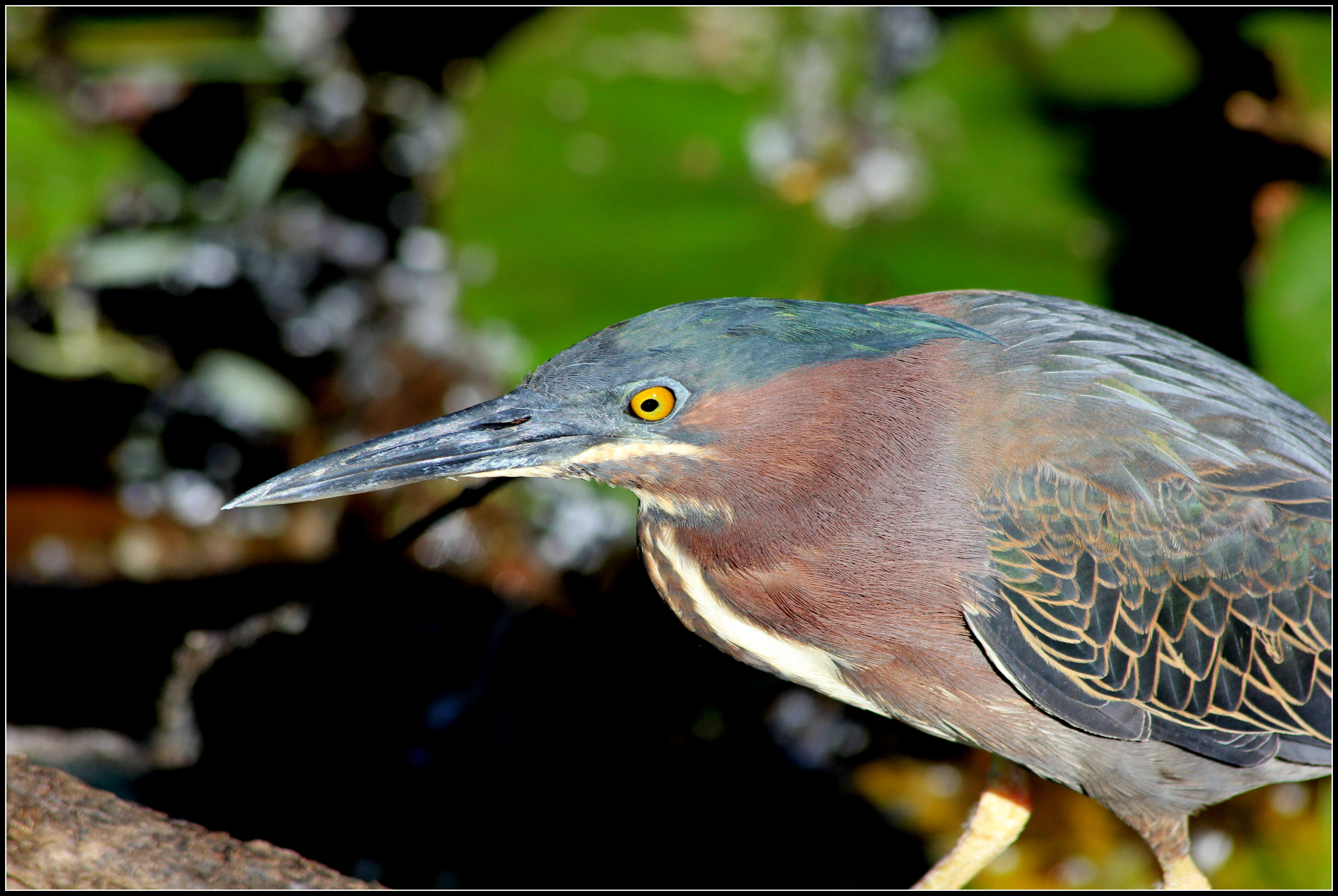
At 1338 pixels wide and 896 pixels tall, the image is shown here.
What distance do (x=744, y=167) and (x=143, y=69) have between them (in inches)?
91.3

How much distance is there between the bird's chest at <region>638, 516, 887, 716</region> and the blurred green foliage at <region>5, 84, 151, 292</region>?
2430 mm

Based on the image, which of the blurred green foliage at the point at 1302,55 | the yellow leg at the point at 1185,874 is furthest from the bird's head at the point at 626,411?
the blurred green foliage at the point at 1302,55

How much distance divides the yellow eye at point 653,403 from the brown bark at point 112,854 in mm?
875

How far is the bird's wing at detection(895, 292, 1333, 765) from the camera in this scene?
6.41 feet

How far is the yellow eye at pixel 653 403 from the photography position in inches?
69.4

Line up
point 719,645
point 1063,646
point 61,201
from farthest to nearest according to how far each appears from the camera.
→ point 61,201 < point 719,645 < point 1063,646

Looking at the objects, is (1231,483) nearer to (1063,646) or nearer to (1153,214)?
(1063,646)

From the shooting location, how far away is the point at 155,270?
4.08 meters

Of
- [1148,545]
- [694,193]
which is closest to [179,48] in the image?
[694,193]

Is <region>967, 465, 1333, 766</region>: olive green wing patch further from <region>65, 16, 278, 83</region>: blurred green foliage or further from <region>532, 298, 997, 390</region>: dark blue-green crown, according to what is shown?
<region>65, 16, 278, 83</region>: blurred green foliage

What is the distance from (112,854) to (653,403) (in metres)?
1.10

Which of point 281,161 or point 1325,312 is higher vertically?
point 281,161

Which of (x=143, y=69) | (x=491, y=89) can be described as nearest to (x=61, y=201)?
(x=143, y=69)

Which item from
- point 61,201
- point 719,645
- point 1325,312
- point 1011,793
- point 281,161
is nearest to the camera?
point 719,645
